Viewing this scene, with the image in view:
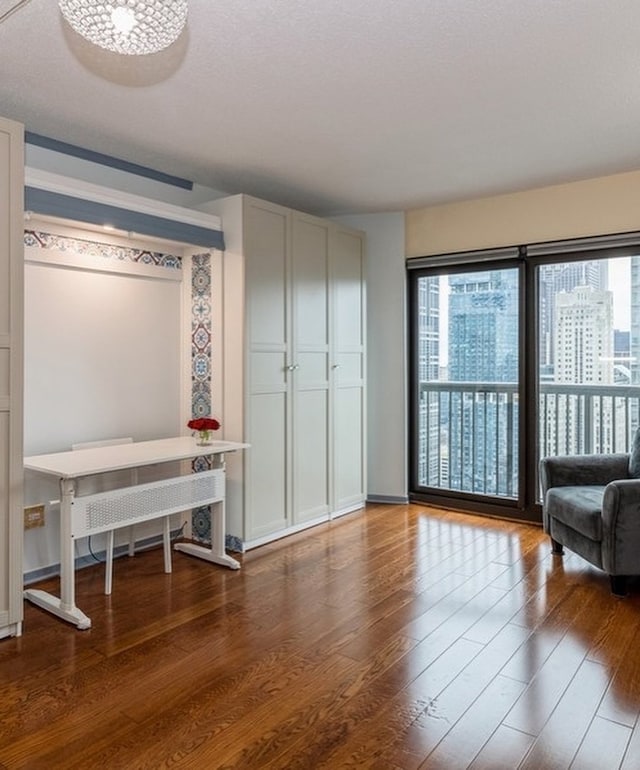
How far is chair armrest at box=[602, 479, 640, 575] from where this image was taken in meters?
2.84

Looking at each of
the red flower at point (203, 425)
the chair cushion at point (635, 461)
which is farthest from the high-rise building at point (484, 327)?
the red flower at point (203, 425)

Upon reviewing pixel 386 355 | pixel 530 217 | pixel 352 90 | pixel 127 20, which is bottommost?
pixel 386 355

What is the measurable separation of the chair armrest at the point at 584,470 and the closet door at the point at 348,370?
1.50 meters

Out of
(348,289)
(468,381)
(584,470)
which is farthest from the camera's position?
(468,381)

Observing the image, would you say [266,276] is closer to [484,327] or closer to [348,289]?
[348,289]

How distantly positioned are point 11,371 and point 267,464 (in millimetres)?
1749

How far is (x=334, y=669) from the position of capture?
2234mm

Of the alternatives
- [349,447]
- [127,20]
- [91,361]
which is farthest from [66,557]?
[349,447]

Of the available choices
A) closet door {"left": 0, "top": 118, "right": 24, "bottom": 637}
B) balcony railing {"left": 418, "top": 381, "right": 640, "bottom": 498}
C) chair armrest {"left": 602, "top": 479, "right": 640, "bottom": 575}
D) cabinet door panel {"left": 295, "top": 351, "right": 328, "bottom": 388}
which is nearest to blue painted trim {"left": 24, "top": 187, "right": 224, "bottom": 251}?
closet door {"left": 0, "top": 118, "right": 24, "bottom": 637}

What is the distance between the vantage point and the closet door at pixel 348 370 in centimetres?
433

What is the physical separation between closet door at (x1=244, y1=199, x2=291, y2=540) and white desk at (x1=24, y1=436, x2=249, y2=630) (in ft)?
0.90

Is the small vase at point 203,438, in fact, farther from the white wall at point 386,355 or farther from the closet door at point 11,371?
the white wall at point 386,355

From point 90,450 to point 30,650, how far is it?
1074 mm

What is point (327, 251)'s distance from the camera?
13.9 ft
